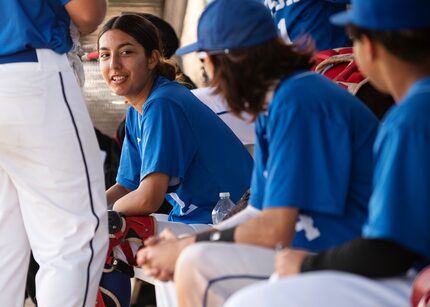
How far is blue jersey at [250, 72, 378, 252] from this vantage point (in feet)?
7.18

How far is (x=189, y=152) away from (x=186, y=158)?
0.03 meters

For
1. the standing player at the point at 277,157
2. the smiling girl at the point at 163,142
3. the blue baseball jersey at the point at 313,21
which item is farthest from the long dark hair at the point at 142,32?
the standing player at the point at 277,157

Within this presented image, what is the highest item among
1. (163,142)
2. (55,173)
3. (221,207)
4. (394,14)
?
(394,14)

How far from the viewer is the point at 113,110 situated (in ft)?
23.5

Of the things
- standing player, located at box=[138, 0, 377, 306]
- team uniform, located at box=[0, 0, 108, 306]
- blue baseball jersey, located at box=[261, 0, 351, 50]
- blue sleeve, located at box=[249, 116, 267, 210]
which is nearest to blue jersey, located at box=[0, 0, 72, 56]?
team uniform, located at box=[0, 0, 108, 306]

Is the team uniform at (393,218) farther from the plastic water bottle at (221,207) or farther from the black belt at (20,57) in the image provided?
the plastic water bottle at (221,207)

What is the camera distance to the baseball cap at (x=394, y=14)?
188 cm

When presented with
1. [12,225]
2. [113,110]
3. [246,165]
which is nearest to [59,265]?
[12,225]

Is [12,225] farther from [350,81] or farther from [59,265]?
[350,81]

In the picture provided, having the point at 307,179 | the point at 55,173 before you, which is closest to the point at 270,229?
the point at 307,179

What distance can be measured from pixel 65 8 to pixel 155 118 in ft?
2.15

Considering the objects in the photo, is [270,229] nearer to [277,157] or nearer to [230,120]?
[277,157]

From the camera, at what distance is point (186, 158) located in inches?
138

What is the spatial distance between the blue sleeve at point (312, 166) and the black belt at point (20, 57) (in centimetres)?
101
